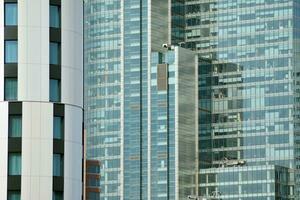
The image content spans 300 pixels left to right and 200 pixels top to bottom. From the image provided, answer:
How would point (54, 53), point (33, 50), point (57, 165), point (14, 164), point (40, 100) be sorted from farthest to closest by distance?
point (54, 53)
point (33, 50)
point (40, 100)
point (57, 165)
point (14, 164)

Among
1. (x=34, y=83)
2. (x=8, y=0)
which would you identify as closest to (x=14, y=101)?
(x=34, y=83)

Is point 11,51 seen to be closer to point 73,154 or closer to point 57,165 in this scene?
point 73,154

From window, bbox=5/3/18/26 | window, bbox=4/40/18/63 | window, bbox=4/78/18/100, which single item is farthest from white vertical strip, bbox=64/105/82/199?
window, bbox=5/3/18/26

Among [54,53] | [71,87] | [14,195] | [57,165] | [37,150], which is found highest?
[54,53]

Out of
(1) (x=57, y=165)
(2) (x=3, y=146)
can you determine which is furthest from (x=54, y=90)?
(2) (x=3, y=146)

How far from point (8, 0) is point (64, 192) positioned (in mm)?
12660

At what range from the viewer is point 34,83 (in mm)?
77625

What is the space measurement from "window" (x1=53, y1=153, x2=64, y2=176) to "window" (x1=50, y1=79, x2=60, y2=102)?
11.7 feet

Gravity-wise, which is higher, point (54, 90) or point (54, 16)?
point (54, 16)

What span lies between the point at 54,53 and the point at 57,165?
284 inches

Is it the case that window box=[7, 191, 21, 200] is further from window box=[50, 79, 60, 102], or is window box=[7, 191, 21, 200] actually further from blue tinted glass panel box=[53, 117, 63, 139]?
window box=[50, 79, 60, 102]

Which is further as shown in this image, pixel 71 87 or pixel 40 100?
pixel 71 87

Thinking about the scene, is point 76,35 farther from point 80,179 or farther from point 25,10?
point 80,179

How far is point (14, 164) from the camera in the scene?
250 feet
